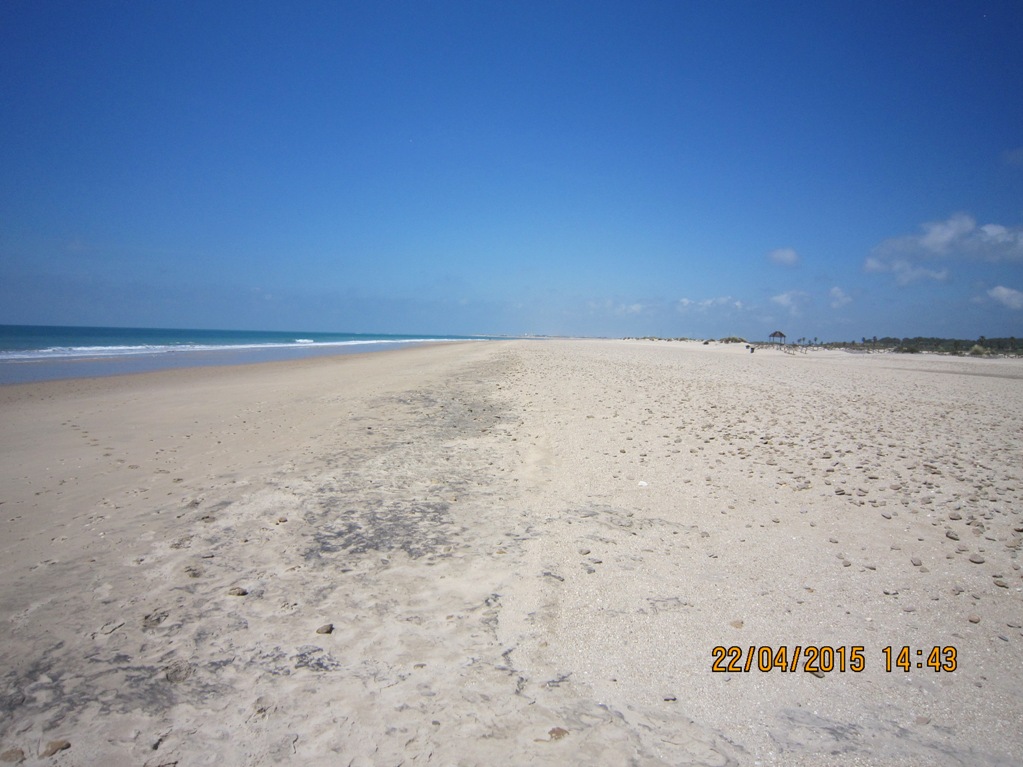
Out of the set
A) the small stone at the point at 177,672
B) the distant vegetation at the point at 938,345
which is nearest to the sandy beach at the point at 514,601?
the small stone at the point at 177,672

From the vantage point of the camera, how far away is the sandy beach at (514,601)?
2.60 metres

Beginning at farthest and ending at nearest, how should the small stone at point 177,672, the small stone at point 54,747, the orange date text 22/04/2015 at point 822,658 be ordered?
the orange date text 22/04/2015 at point 822,658
the small stone at point 177,672
the small stone at point 54,747

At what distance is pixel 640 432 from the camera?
9.02 m

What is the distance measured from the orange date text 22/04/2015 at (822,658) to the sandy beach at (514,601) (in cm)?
2

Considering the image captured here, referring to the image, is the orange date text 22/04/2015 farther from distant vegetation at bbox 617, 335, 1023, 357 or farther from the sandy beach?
distant vegetation at bbox 617, 335, 1023, 357

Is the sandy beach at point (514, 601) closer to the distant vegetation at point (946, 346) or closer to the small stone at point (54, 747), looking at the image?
the small stone at point (54, 747)

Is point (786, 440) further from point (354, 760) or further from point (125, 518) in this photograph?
point (125, 518)

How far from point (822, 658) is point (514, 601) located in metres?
2.23

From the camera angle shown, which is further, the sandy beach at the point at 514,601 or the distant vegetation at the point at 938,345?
the distant vegetation at the point at 938,345

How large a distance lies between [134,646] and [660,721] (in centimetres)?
354

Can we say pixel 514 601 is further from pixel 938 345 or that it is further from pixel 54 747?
pixel 938 345

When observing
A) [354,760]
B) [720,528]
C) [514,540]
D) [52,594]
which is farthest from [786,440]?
[52,594]

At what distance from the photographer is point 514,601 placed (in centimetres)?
385

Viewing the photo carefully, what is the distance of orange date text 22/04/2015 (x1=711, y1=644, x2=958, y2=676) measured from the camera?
315 centimetres
